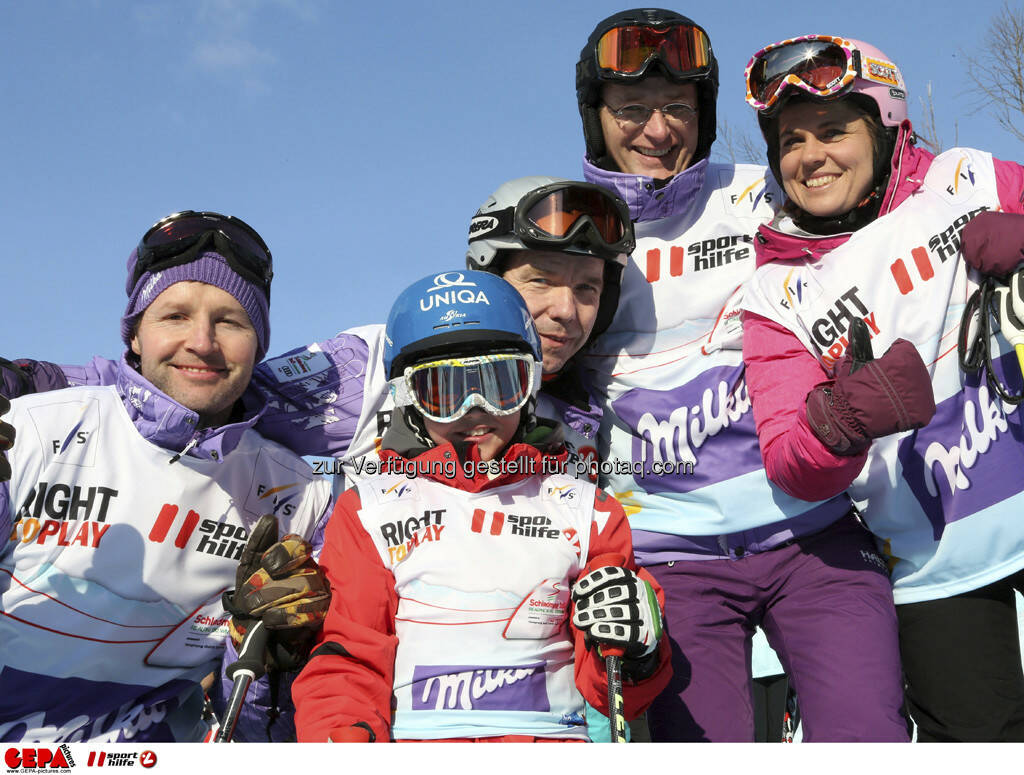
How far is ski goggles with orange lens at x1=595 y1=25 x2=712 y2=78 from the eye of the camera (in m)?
4.71

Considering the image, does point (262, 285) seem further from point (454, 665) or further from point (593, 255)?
point (454, 665)

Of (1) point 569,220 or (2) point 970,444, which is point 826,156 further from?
(2) point 970,444

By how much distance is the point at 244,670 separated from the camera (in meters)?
3.35

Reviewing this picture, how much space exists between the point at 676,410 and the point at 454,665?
163 cm

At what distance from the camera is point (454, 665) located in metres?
3.27

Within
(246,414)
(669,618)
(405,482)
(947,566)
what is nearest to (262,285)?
(246,414)

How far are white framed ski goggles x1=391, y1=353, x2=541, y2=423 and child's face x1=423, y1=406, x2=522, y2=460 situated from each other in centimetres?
7

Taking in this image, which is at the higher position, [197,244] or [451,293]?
[197,244]

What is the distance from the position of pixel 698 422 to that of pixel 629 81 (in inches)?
70.8

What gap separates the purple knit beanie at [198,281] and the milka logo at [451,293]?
37.2 inches

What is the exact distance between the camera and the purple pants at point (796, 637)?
3.63m

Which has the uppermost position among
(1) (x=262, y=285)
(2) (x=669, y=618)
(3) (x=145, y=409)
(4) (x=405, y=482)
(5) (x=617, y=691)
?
(1) (x=262, y=285)

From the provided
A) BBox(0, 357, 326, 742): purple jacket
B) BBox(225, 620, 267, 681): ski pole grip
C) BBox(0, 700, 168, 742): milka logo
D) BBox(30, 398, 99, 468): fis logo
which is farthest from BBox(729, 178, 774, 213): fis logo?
BBox(0, 700, 168, 742): milka logo

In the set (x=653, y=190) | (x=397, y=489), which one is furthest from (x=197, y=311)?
(x=653, y=190)
